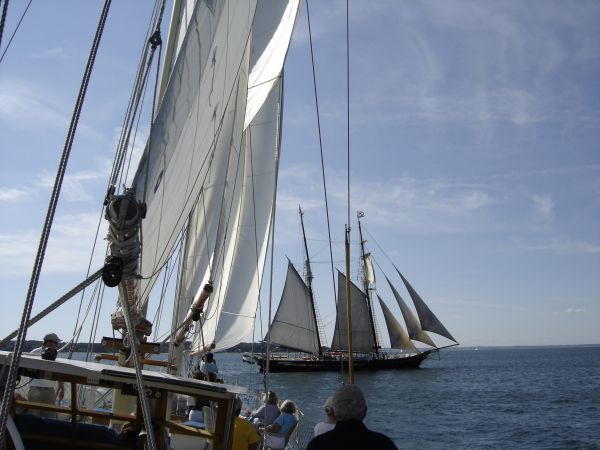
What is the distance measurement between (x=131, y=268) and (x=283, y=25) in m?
9.56

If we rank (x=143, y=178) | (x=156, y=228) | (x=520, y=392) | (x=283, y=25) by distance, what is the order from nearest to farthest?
(x=143, y=178) < (x=156, y=228) < (x=283, y=25) < (x=520, y=392)

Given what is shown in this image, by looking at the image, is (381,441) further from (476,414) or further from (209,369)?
(476,414)

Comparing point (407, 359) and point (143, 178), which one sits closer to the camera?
point (143, 178)

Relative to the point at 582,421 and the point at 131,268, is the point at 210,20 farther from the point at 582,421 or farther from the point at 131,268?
the point at 582,421

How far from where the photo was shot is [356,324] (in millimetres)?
77312

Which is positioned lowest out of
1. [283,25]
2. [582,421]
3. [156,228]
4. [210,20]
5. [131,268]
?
[582,421]

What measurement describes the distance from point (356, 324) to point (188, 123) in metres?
72.2

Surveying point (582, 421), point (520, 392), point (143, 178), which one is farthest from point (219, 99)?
point (520, 392)

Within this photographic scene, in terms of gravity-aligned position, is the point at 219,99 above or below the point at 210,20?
below

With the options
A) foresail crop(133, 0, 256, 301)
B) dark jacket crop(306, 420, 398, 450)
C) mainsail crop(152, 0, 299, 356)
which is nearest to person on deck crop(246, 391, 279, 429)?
mainsail crop(152, 0, 299, 356)

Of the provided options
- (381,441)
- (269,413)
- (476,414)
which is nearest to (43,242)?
(381,441)

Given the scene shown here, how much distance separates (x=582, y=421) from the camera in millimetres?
32688

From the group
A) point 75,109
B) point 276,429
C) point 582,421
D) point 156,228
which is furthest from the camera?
point 582,421

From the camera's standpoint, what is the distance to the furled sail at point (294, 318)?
65.6 metres
